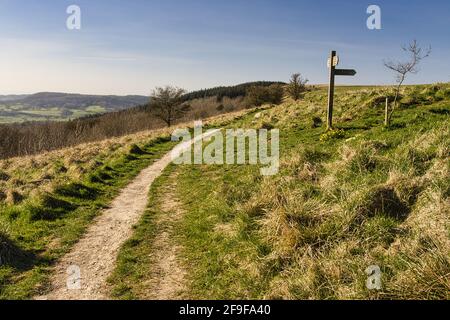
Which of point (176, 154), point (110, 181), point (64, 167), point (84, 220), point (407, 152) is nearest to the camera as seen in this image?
point (407, 152)

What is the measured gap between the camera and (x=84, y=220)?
9.52m

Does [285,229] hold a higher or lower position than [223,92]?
lower

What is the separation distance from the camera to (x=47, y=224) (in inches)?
362

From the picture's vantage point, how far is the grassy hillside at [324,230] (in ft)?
16.6

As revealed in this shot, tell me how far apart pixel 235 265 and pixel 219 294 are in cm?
90

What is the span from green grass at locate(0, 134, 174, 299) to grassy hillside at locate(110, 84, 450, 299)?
1.44m

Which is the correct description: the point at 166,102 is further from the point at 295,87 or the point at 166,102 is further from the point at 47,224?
the point at 47,224

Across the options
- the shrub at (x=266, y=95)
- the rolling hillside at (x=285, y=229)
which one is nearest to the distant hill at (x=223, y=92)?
the shrub at (x=266, y=95)

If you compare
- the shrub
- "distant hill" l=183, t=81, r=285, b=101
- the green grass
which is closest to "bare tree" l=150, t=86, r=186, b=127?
the shrub

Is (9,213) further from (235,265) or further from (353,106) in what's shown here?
(353,106)

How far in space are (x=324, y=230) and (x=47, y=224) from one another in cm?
672

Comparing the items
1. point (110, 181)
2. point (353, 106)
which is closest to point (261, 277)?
point (110, 181)

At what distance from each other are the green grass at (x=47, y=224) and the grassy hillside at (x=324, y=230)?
1.44m

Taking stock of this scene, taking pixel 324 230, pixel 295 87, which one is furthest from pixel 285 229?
pixel 295 87
